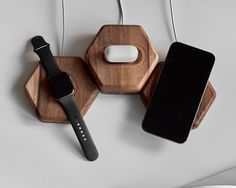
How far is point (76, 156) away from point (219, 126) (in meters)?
0.23

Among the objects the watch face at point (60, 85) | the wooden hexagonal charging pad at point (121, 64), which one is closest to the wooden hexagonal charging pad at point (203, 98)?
the wooden hexagonal charging pad at point (121, 64)

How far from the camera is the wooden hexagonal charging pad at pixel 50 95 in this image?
2.09 feet

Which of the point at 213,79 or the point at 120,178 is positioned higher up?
the point at 213,79

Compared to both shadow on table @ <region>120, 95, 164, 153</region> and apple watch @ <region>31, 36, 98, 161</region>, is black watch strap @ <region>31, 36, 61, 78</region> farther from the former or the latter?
shadow on table @ <region>120, 95, 164, 153</region>

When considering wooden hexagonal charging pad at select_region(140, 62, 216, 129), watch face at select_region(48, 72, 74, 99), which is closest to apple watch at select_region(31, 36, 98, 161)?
watch face at select_region(48, 72, 74, 99)

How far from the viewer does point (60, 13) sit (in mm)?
705

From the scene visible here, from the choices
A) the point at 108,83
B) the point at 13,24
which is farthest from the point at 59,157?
the point at 13,24

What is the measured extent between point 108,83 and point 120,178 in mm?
146

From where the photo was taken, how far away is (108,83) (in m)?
0.64

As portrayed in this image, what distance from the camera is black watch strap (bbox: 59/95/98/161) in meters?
0.63

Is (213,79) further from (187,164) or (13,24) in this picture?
(13,24)

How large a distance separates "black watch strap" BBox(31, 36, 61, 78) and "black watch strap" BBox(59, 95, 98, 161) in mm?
50

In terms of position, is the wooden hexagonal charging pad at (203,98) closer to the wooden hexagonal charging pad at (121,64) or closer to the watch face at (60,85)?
the wooden hexagonal charging pad at (121,64)

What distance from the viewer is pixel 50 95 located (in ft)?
2.11
